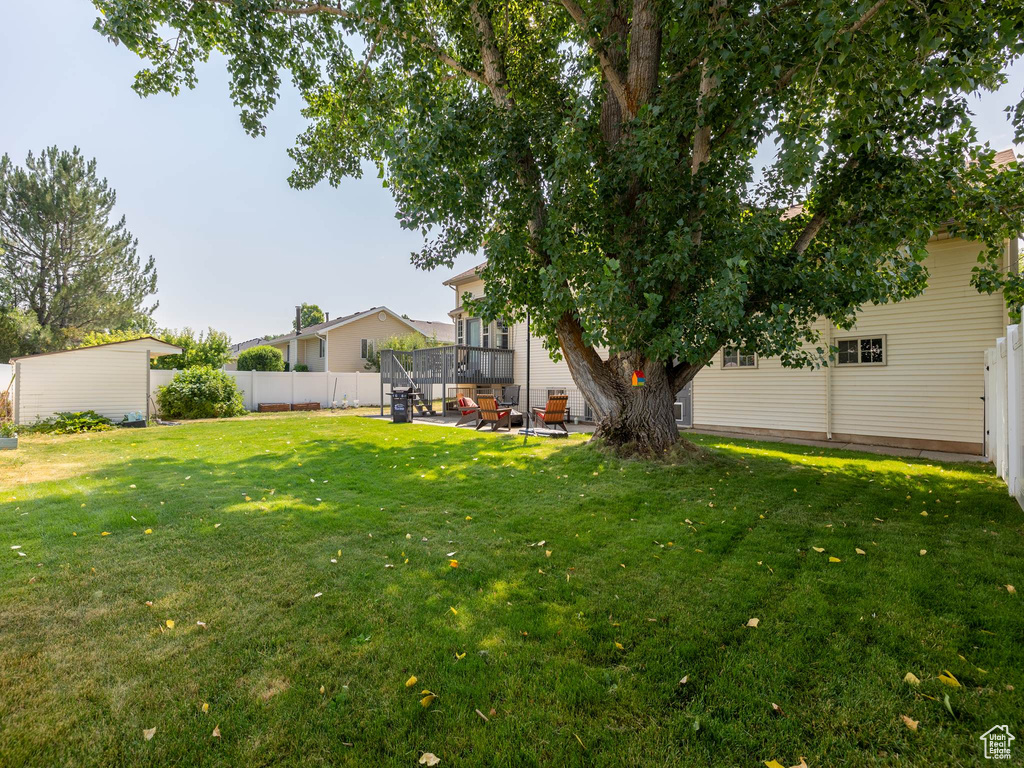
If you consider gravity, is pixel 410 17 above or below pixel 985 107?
above

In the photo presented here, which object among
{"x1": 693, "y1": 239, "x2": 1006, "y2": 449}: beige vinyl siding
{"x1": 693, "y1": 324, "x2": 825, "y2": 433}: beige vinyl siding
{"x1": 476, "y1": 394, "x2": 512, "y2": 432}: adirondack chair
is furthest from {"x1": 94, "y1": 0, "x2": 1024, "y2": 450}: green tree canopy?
{"x1": 476, "y1": 394, "x2": 512, "y2": 432}: adirondack chair

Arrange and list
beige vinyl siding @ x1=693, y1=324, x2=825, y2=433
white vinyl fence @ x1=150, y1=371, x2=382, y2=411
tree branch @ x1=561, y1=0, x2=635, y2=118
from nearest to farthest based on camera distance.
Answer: tree branch @ x1=561, y1=0, x2=635, y2=118 < beige vinyl siding @ x1=693, y1=324, x2=825, y2=433 < white vinyl fence @ x1=150, y1=371, x2=382, y2=411

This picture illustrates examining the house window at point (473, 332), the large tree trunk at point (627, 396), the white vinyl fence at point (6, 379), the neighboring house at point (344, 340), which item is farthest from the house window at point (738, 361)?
the neighboring house at point (344, 340)

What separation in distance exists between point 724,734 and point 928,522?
14.3 feet

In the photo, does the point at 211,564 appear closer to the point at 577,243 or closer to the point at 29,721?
the point at 29,721

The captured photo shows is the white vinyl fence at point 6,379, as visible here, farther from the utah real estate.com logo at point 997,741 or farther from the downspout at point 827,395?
the downspout at point 827,395

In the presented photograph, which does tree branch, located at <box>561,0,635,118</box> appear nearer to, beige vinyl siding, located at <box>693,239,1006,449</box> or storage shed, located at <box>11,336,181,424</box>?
beige vinyl siding, located at <box>693,239,1006,449</box>

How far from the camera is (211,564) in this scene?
11.7 ft

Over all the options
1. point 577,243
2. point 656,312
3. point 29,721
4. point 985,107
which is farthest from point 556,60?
point 29,721

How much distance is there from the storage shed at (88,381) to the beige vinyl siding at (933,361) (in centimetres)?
2072

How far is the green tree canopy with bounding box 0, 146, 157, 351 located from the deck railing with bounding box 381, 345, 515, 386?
63.8 ft

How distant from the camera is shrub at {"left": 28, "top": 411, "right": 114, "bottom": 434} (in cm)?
1255

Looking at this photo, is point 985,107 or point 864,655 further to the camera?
point 985,107

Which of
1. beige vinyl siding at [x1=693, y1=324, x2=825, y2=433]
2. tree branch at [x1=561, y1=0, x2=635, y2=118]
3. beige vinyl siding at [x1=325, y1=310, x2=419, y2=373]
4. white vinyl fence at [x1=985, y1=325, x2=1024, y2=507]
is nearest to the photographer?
white vinyl fence at [x1=985, y1=325, x2=1024, y2=507]
